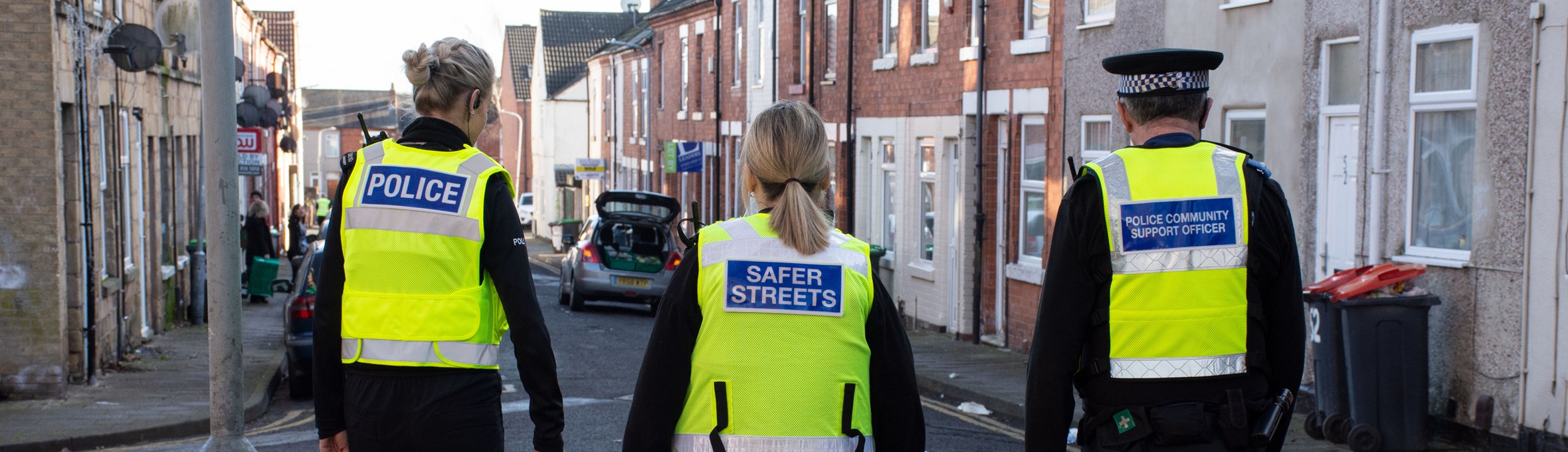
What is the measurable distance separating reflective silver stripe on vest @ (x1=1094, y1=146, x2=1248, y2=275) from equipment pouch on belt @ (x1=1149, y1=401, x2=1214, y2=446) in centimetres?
33

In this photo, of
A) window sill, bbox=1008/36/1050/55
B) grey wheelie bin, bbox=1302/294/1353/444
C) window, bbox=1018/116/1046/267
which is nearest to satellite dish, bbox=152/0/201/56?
window sill, bbox=1008/36/1050/55

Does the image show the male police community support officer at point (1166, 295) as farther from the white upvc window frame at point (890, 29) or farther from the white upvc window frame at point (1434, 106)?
the white upvc window frame at point (890, 29)

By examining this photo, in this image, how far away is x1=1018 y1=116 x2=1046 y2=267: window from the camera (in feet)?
52.1

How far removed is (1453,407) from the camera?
939cm

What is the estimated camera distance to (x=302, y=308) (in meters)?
12.0

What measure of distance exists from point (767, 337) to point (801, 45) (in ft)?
72.5

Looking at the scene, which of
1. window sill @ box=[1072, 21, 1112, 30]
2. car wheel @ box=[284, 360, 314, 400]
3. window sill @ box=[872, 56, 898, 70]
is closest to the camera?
car wheel @ box=[284, 360, 314, 400]

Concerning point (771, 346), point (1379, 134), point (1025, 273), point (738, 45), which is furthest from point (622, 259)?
point (771, 346)

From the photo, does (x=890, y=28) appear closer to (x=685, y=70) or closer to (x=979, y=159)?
(x=979, y=159)

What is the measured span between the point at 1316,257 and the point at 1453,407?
182 centimetres

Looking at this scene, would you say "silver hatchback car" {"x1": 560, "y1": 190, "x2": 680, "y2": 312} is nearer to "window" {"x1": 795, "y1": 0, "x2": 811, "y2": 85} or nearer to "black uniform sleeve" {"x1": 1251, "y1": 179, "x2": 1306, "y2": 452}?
"window" {"x1": 795, "y1": 0, "x2": 811, "y2": 85}

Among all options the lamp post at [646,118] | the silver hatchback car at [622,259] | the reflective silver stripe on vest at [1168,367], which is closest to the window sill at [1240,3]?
the reflective silver stripe on vest at [1168,367]

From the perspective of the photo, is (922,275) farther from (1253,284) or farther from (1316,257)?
(1253,284)

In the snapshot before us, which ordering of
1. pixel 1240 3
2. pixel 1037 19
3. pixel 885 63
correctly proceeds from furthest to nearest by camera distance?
pixel 885 63 < pixel 1037 19 < pixel 1240 3
